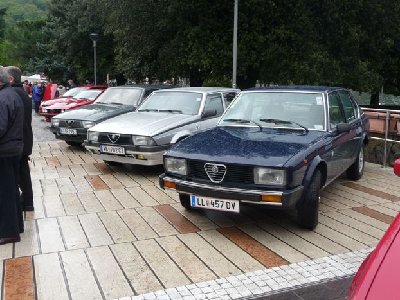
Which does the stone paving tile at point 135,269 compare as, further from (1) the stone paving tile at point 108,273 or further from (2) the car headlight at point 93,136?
(2) the car headlight at point 93,136

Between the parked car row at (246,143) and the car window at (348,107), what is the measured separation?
0.03 metres

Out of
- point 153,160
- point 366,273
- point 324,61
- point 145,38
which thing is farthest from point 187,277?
point 145,38

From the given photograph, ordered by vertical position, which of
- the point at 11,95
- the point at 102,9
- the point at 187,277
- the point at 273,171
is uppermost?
the point at 102,9

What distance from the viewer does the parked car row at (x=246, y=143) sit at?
4.86m

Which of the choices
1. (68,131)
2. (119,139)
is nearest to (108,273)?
(119,139)

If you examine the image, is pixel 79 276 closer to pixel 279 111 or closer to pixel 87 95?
pixel 279 111

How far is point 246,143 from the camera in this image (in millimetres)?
5355

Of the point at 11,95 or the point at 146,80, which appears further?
the point at 146,80

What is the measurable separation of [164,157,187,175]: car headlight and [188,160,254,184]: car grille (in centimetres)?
10

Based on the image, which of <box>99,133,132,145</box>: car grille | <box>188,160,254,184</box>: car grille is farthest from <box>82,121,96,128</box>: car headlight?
<box>188,160,254,184</box>: car grille

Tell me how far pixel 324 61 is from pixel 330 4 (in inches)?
90.3

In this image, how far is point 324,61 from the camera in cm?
1847

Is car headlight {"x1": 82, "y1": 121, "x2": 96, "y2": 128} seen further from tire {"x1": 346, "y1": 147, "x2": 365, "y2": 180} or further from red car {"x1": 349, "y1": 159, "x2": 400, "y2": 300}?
red car {"x1": 349, "y1": 159, "x2": 400, "y2": 300}

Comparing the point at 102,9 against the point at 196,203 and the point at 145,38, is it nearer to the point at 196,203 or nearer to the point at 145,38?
the point at 145,38
